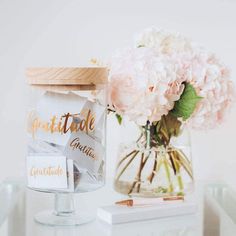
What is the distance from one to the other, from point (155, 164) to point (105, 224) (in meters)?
0.20

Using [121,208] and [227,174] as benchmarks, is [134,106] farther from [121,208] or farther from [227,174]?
[227,174]

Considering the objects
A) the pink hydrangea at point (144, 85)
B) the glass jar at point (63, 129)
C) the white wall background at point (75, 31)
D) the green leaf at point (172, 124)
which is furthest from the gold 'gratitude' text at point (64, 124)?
the white wall background at point (75, 31)

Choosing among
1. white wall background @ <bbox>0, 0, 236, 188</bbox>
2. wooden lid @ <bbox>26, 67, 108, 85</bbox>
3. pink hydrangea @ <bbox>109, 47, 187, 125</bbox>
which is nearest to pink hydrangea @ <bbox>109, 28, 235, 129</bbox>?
pink hydrangea @ <bbox>109, 47, 187, 125</bbox>

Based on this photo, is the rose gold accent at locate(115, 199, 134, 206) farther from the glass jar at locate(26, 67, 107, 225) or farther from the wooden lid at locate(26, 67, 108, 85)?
the wooden lid at locate(26, 67, 108, 85)

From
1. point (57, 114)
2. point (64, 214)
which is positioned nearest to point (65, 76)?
point (57, 114)

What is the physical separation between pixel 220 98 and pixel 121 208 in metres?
0.29

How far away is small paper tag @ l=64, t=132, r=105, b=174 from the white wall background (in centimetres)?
40

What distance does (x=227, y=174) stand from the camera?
150cm

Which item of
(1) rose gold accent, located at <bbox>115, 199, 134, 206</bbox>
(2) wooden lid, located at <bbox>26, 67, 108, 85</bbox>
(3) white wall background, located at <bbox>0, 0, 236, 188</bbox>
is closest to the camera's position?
(2) wooden lid, located at <bbox>26, 67, 108, 85</bbox>

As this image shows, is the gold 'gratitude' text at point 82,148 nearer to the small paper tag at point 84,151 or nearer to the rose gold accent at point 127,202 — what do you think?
the small paper tag at point 84,151

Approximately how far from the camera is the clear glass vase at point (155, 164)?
3.98 ft

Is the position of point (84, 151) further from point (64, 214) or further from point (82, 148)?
point (64, 214)

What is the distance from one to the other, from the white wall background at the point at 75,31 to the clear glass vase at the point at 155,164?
0.75 feet

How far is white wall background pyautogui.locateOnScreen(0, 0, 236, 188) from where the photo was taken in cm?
144
